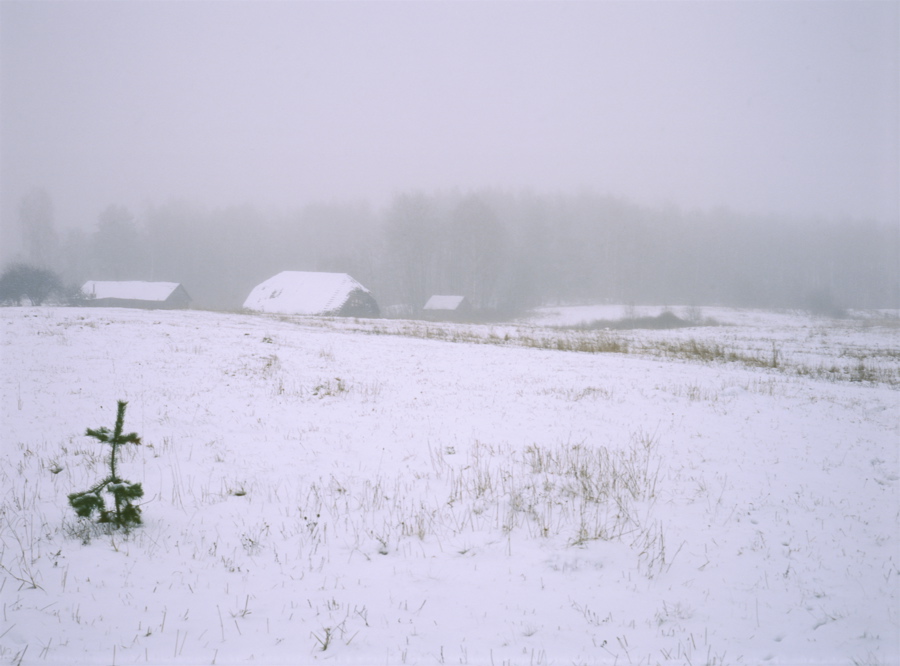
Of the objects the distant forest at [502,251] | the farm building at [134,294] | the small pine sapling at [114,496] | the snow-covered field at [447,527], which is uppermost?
the distant forest at [502,251]

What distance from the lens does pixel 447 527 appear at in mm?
5223

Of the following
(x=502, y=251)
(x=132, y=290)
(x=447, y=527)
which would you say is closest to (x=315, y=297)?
(x=132, y=290)

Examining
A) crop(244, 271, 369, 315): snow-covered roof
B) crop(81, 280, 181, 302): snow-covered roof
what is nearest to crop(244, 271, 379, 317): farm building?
crop(244, 271, 369, 315): snow-covered roof

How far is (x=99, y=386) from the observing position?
10.8m

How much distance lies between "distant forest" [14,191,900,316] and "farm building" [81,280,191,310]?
8.38 m

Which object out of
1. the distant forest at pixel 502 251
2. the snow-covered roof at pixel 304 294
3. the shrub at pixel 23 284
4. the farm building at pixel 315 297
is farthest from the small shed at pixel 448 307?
the shrub at pixel 23 284

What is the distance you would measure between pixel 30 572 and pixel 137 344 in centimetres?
1378

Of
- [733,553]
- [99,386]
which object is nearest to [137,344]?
[99,386]

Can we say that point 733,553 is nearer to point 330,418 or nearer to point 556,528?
point 556,528

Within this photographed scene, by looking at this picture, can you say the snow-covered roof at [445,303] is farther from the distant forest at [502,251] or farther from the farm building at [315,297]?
the farm building at [315,297]

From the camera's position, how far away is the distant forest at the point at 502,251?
2817 inches

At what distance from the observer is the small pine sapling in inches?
Answer: 178

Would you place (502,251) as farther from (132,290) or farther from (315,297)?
(132,290)

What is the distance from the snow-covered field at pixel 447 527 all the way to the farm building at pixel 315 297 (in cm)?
4307
